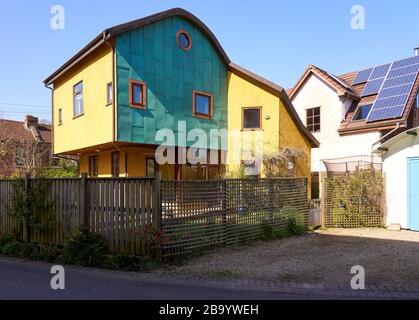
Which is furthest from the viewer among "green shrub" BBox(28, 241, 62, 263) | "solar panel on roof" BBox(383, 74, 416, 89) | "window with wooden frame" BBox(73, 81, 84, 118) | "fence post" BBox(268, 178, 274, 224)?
"solar panel on roof" BBox(383, 74, 416, 89)

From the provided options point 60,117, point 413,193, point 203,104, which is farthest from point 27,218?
point 413,193

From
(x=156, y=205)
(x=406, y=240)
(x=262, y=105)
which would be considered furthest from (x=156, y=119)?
(x=406, y=240)

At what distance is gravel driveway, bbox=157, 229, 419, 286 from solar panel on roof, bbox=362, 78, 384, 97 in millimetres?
11642

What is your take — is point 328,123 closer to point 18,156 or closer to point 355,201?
point 355,201

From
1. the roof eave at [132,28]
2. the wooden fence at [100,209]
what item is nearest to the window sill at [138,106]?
the roof eave at [132,28]

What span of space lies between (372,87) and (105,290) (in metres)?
19.4

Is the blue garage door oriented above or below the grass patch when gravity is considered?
above

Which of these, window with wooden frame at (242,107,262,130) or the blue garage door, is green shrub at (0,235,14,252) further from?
the blue garage door

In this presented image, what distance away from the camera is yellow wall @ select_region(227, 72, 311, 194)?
17.1 metres

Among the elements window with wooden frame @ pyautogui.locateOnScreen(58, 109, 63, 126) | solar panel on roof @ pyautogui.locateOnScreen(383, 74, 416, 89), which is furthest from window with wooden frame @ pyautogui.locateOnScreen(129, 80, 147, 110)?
solar panel on roof @ pyautogui.locateOnScreen(383, 74, 416, 89)

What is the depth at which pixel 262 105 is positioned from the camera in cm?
1758

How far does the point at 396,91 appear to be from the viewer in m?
19.1
